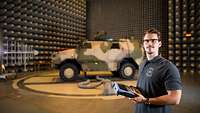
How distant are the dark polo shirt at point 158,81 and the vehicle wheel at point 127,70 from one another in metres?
7.24

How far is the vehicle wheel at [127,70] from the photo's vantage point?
9352 millimetres

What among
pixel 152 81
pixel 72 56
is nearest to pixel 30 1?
pixel 72 56

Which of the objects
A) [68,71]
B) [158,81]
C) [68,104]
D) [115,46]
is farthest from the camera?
[115,46]

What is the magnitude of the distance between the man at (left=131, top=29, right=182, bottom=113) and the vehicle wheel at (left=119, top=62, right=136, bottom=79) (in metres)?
7.22

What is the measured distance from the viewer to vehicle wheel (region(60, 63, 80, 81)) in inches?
345

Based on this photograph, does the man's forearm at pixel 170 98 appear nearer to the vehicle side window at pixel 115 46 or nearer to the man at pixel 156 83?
the man at pixel 156 83

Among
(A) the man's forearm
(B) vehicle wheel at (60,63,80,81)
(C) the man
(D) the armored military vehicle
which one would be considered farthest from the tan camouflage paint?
(A) the man's forearm

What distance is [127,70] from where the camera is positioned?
9.39 metres

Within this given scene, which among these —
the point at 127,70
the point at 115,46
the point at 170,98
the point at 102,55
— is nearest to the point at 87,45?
the point at 102,55

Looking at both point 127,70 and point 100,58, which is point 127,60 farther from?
point 100,58

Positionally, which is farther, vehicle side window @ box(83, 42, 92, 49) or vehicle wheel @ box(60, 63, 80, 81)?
vehicle side window @ box(83, 42, 92, 49)

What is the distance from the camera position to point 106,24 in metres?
16.1

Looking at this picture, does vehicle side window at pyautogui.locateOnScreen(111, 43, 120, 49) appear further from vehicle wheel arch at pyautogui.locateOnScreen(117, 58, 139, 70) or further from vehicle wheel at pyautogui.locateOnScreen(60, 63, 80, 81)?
vehicle wheel at pyautogui.locateOnScreen(60, 63, 80, 81)

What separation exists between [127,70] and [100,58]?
1.16 m
